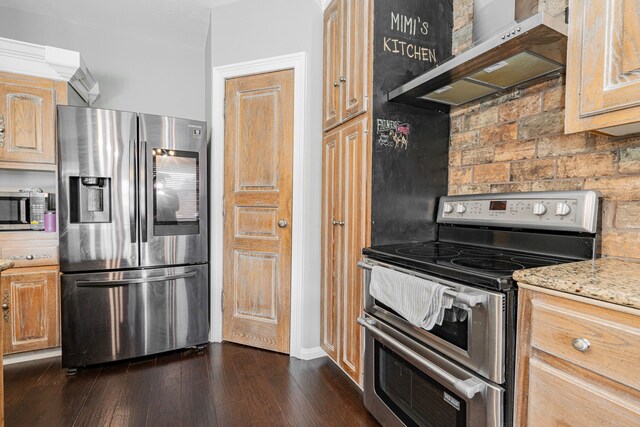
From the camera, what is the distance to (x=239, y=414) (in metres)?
1.73

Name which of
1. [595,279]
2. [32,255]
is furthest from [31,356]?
[595,279]

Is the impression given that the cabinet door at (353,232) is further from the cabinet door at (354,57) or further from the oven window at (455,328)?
the oven window at (455,328)

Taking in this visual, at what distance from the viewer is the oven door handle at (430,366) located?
1051 mm

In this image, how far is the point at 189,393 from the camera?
1928 millimetres

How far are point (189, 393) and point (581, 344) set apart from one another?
6.45 feet

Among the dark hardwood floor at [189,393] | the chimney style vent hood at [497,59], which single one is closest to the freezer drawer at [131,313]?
the dark hardwood floor at [189,393]

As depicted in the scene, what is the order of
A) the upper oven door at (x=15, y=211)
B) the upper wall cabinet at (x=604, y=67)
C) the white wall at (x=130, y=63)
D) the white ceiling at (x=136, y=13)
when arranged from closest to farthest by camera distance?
the upper wall cabinet at (x=604, y=67) < the upper oven door at (x=15, y=211) < the white ceiling at (x=136, y=13) < the white wall at (x=130, y=63)

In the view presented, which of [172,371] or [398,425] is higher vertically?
[398,425]

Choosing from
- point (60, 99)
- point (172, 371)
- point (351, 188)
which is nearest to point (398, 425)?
point (351, 188)

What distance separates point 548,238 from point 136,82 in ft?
11.8

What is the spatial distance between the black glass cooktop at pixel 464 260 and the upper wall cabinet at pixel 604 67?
52cm

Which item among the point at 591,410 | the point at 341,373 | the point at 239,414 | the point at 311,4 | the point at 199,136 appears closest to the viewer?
the point at 591,410

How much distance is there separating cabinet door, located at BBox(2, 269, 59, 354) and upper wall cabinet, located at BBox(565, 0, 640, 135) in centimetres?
315

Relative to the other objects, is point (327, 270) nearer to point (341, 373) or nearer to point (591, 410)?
point (341, 373)
